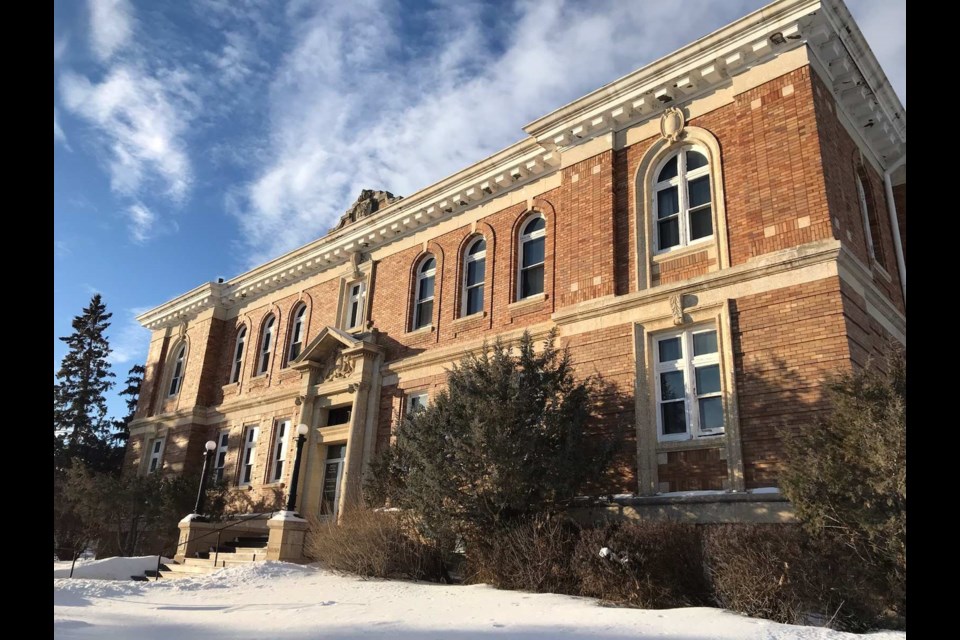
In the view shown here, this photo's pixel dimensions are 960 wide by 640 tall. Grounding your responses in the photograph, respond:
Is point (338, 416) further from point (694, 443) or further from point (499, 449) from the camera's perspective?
point (694, 443)

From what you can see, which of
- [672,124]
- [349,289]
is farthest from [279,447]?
[672,124]

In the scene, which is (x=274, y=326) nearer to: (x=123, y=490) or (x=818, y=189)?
(x=123, y=490)

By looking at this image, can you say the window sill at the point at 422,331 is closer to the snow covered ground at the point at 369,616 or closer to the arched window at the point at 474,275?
the arched window at the point at 474,275

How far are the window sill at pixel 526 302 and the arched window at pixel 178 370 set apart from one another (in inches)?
659

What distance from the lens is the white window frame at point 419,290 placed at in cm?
1939

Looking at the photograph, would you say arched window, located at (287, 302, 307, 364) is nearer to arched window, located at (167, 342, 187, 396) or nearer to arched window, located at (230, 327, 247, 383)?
arched window, located at (230, 327, 247, 383)

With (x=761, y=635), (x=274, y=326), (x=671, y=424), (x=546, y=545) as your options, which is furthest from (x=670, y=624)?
(x=274, y=326)

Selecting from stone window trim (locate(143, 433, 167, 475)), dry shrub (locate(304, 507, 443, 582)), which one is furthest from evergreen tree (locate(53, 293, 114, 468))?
dry shrub (locate(304, 507, 443, 582))

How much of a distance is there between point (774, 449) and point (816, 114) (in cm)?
626

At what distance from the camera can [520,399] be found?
11828 mm

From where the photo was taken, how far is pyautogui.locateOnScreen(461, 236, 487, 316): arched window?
18406 mm

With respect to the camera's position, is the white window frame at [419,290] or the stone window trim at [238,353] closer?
the white window frame at [419,290]

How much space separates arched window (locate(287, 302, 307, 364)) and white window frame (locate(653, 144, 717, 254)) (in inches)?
514

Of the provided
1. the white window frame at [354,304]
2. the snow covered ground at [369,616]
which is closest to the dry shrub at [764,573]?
the snow covered ground at [369,616]
